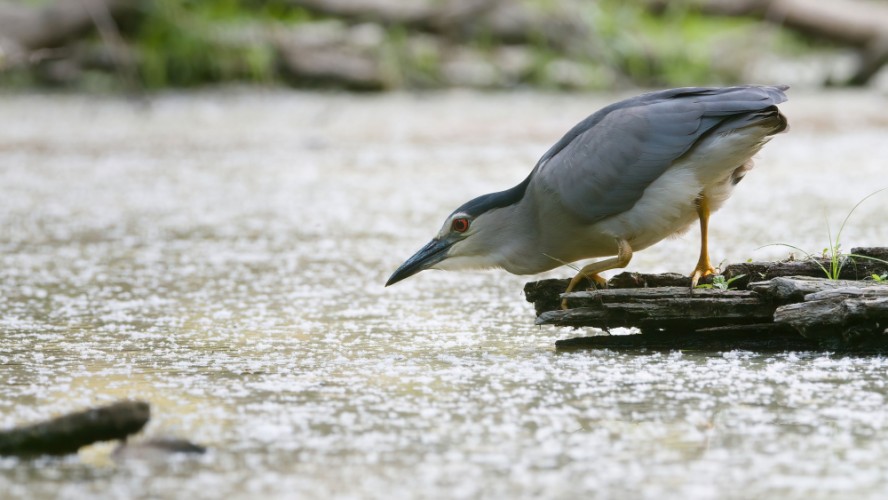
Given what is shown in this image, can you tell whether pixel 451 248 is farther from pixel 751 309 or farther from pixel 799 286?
pixel 799 286

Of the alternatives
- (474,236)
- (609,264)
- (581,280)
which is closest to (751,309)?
(609,264)

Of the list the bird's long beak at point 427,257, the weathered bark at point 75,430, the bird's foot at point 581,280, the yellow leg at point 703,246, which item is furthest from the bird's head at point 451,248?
the weathered bark at point 75,430

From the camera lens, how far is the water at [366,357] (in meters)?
2.48

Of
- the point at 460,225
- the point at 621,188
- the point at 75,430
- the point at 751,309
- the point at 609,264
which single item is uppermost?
the point at 621,188

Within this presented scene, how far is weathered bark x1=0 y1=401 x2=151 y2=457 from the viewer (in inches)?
100

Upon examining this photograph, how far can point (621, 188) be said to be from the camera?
3.85 metres

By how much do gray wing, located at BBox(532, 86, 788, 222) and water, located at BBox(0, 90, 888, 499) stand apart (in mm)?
460

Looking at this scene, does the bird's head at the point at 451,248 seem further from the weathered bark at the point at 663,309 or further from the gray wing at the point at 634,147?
the weathered bark at the point at 663,309

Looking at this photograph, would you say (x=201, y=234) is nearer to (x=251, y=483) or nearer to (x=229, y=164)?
(x=229, y=164)

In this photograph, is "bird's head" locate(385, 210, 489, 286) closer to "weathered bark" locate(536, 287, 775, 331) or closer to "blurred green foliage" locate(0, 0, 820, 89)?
"weathered bark" locate(536, 287, 775, 331)

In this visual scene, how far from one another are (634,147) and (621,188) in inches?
5.7

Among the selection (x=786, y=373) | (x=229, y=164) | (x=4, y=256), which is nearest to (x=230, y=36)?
(x=229, y=164)

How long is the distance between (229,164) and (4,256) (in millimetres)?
3068

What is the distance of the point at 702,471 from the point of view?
244cm
